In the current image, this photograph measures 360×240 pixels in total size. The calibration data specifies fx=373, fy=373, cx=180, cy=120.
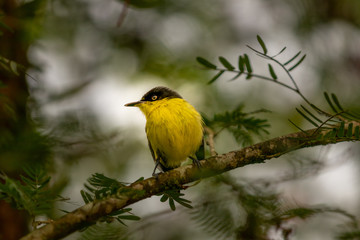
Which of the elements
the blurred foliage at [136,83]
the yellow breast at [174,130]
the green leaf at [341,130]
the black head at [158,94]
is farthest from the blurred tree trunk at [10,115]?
the green leaf at [341,130]

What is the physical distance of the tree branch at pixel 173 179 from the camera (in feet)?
6.25

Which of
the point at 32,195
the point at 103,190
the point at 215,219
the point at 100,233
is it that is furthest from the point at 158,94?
the point at 32,195

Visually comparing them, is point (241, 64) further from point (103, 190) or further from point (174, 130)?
point (174, 130)

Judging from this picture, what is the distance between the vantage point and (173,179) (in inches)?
104

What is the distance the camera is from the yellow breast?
4.10m

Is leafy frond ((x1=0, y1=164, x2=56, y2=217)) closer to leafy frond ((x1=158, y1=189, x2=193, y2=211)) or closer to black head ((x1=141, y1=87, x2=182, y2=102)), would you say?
leafy frond ((x1=158, y1=189, x2=193, y2=211))

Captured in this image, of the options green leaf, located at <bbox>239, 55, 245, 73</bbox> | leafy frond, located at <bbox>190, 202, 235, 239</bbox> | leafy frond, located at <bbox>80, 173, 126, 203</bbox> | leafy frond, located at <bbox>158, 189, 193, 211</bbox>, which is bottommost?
leafy frond, located at <bbox>190, 202, 235, 239</bbox>

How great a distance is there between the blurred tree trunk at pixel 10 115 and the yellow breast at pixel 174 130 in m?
1.39

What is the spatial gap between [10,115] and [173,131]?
199 cm

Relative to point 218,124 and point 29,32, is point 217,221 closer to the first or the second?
point 218,124

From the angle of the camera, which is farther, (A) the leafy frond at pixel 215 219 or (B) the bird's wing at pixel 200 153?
(B) the bird's wing at pixel 200 153

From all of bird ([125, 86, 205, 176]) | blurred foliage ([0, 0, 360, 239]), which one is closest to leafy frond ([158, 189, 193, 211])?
blurred foliage ([0, 0, 360, 239])

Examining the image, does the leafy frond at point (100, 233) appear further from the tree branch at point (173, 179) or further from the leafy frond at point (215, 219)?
the leafy frond at point (215, 219)

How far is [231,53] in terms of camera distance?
5.48 m
